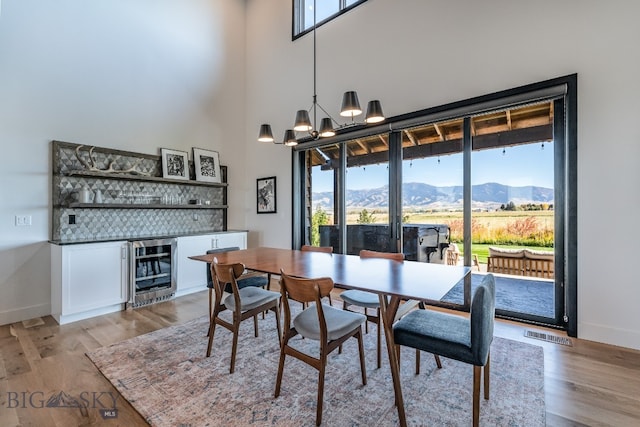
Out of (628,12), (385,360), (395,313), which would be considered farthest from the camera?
(628,12)

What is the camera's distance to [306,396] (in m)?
1.95

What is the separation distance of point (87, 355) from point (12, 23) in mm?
3810

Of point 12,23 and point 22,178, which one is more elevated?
point 12,23

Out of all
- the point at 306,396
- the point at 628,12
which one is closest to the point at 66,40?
the point at 306,396

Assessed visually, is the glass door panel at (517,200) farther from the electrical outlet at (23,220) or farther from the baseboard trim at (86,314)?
the electrical outlet at (23,220)

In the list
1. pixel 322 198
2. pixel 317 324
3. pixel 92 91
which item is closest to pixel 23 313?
pixel 92 91

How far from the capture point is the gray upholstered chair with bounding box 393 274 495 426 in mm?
1578

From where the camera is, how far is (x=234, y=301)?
2402 mm

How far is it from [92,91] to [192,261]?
2.66m

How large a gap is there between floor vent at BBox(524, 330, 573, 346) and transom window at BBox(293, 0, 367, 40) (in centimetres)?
475

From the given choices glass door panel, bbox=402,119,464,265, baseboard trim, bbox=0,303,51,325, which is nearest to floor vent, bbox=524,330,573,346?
glass door panel, bbox=402,119,464,265

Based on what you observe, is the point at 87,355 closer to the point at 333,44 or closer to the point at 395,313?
the point at 395,313

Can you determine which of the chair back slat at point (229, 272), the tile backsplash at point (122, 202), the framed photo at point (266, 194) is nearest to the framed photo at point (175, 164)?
the tile backsplash at point (122, 202)

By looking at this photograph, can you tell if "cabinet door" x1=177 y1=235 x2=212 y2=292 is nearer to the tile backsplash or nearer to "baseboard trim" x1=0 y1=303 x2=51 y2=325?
the tile backsplash
